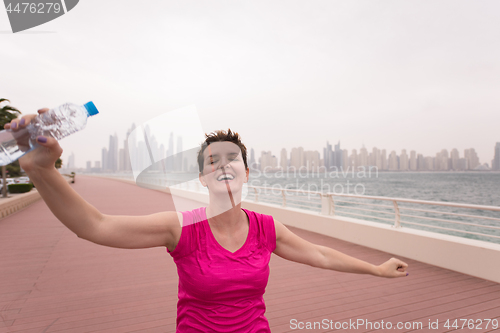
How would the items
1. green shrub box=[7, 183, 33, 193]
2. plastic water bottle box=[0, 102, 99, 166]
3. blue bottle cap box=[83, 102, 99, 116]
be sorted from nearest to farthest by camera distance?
plastic water bottle box=[0, 102, 99, 166]
blue bottle cap box=[83, 102, 99, 116]
green shrub box=[7, 183, 33, 193]

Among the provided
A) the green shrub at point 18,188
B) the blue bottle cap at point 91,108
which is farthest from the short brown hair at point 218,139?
the green shrub at point 18,188

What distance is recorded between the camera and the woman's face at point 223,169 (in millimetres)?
1393

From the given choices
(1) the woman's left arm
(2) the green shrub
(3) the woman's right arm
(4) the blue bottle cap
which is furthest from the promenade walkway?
(2) the green shrub

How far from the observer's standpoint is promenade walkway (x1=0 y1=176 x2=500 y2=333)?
3330 millimetres

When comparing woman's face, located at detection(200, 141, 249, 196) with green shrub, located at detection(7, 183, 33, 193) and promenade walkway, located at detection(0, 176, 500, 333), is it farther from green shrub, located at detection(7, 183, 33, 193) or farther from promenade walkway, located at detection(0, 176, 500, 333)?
green shrub, located at detection(7, 183, 33, 193)

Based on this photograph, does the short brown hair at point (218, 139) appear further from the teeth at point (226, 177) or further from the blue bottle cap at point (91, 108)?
the blue bottle cap at point (91, 108)

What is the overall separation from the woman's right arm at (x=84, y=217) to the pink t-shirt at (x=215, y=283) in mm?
99

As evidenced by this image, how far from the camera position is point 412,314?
Result: 347 cm

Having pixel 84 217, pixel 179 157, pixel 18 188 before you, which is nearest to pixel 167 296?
pixel 179 157

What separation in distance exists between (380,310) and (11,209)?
14056mm

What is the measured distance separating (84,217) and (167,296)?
136 inches

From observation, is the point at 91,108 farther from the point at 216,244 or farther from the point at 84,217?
the point at 216,244

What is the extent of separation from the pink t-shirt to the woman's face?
22cm

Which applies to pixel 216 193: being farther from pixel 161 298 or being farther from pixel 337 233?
pixel 337 233
